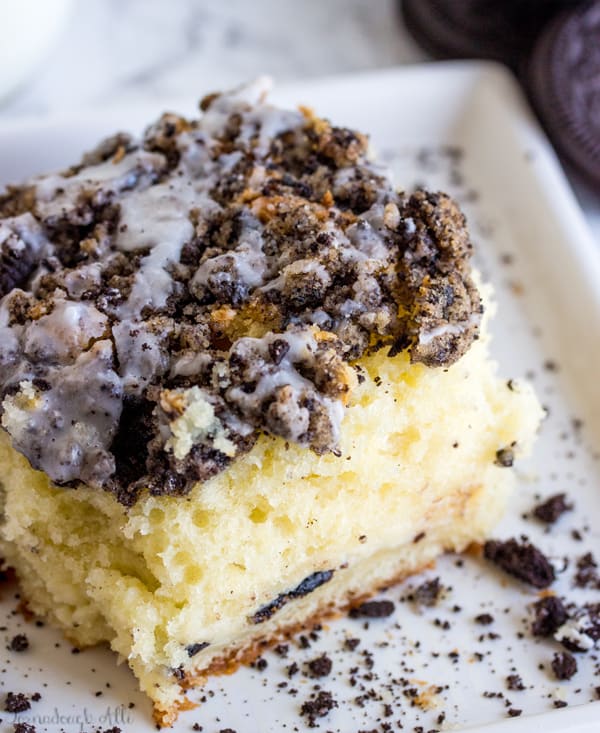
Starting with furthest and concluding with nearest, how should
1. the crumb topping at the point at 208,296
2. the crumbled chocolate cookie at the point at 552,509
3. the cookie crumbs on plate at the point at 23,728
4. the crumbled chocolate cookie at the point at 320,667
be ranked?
the crumbled chocolate cookie at the point at 552,509, the crumbled chocolate cookie at the point at 320,667, the cookie crumbs on plate at the point at 23,728, the crumb topping at the point at 208,296

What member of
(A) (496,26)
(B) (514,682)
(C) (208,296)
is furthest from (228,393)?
(A) (496,26)

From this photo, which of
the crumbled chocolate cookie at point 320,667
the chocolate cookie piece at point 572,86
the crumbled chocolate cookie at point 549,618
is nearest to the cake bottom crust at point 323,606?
the crumbled chocolate cookie at point 320,667

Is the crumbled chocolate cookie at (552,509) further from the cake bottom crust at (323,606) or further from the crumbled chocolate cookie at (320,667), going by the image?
the crumbled chocolate cookie at (320,667)

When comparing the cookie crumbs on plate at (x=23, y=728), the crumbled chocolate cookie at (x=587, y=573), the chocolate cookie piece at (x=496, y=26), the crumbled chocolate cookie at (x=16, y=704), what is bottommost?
the crumbled chocolate cookie at (x=16, y=704)

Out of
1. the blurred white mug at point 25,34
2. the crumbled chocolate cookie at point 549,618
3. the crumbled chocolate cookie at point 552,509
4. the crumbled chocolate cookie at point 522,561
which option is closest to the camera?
the crumbled chocolate cookie at point 549,618

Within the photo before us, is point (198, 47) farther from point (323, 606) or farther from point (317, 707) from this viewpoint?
point (317, 707)

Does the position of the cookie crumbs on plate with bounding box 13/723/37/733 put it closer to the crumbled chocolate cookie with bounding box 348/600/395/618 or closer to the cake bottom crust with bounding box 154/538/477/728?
the cake bottom crust with bounding box 154/538/477/728

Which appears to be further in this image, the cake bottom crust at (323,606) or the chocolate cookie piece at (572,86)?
the chocolate cookie piece at (572,86)
